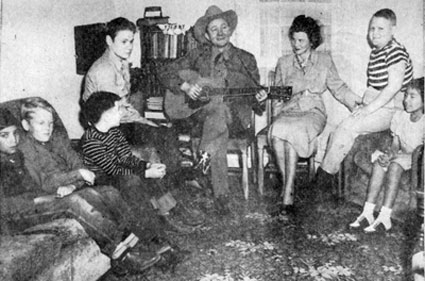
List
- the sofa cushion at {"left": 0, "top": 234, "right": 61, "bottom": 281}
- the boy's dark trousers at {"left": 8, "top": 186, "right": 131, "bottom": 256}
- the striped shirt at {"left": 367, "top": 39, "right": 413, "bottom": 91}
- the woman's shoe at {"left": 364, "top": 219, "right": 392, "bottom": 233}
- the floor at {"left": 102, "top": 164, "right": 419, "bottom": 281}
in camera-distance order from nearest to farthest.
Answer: the sofa cushion at {"left": 0, "top": 234, "right": 61, "bottom": 281}, the boy's dark trousers at {"left": 8, "top": 186, "right": 131, "bottom": 256}, the floor at {"left": 102, "top": 164, "right": 419, "bottom": 281}, the woman's shoe at {"left": 364, "top": 219, "right": 392, "bottom": 233}, the striped shirt at {"left": 367, "top": 39, "right": 413, "bottom": 91}

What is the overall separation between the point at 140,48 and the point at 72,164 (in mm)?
1433

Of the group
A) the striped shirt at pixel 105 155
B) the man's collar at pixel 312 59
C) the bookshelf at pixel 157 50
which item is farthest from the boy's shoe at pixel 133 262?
the man's collar at pixel 312 59

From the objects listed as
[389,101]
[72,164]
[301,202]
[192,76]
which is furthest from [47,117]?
[389,101]

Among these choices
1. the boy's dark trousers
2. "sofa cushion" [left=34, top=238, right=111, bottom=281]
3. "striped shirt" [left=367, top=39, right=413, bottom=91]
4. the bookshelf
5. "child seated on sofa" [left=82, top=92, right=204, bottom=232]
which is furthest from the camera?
the bookshelf

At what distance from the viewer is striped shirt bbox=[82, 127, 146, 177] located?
2170 mm

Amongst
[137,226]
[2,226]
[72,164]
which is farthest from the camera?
[72,164]

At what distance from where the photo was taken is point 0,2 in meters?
2.02

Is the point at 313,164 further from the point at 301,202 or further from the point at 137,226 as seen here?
the point at 137,226

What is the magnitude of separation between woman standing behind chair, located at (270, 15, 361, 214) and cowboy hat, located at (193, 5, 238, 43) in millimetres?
355

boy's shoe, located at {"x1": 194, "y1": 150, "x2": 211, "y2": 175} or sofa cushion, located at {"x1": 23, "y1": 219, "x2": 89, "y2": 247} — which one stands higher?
boy's shoe, located at {"x1": 194, "y1": 150, "x2": 211, "y2": 175}

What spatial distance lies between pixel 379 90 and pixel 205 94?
1002 mm

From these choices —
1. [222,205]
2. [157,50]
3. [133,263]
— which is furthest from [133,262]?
[157,50]

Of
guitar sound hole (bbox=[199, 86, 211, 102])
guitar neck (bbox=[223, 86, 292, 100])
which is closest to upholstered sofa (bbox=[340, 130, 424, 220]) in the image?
guitar neck (bbox=[223, 86, 292, 100])

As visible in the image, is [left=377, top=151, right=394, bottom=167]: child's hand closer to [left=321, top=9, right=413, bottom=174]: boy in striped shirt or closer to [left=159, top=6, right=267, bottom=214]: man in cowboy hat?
[left=321, top=9, right=413, bottom=174]: boy in striped shirt
